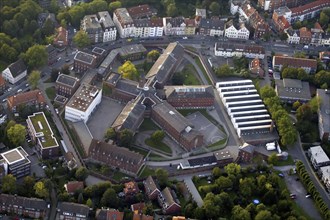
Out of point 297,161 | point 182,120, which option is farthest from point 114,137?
point 297,161

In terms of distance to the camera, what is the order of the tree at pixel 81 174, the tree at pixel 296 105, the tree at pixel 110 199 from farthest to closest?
1. the tree at pixel 296 105
2. the tree at pixel 81 174
3. the tree at pixel 110 199

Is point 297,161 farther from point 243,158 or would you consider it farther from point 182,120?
point 182,120

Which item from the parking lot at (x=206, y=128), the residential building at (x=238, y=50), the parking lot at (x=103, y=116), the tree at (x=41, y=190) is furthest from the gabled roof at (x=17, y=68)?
the residential building at (x=238, y=50)

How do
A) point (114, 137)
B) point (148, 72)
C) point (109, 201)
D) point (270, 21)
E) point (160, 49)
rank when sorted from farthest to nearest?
point (270, 21) < point (160, 49) < point (148, 72) < point (114, 137) < point (109, 201)

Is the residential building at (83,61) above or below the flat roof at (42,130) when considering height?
above

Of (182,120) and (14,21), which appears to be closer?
(182,120)

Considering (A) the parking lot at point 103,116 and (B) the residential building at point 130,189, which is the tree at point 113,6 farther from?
(B) the residential building at point 130,189

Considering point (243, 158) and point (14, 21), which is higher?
point (14, 21)
